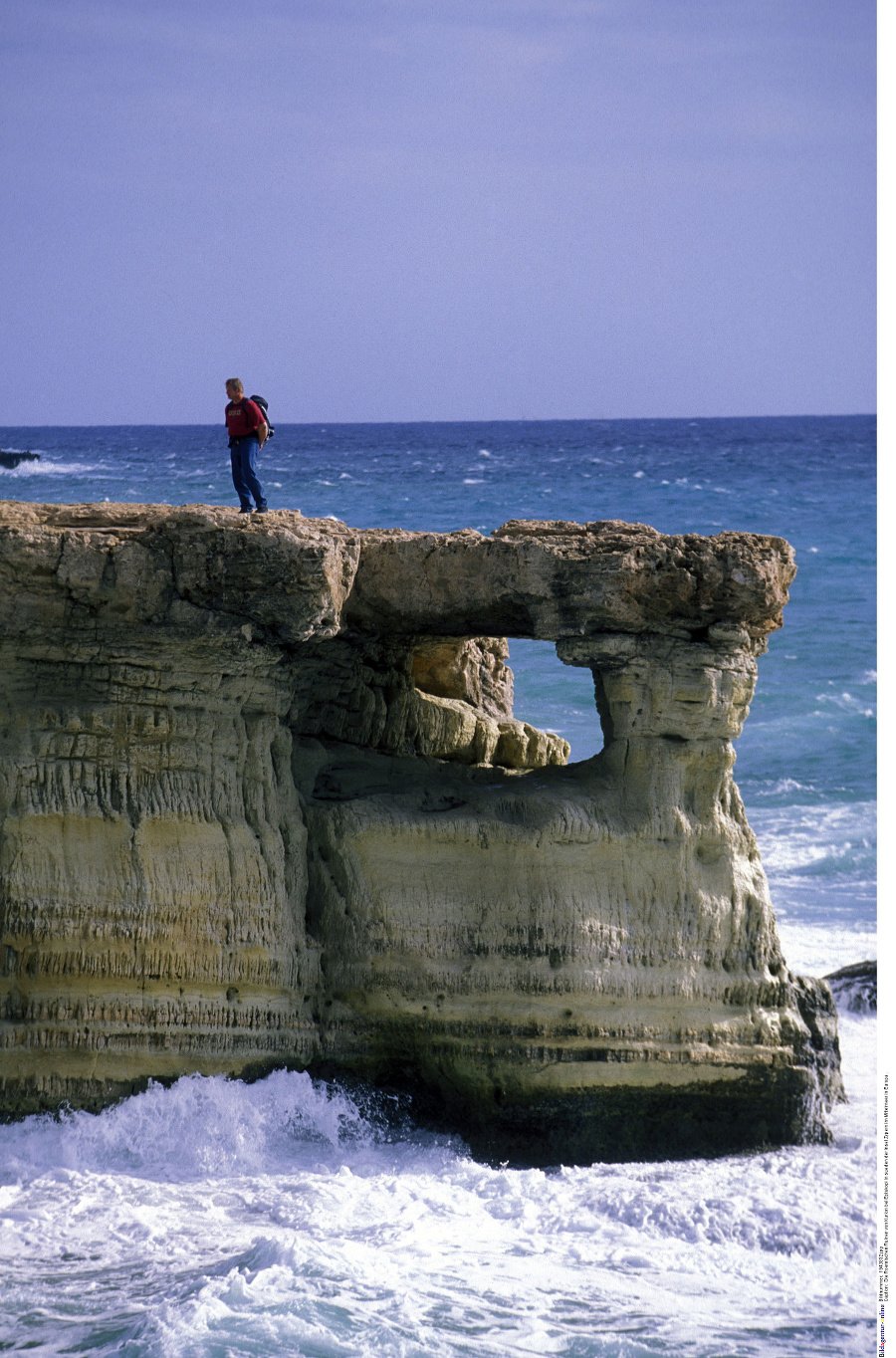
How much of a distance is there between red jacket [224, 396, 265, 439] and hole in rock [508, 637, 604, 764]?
7216 millimetres

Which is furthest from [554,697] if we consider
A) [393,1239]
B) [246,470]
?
[393,1239]

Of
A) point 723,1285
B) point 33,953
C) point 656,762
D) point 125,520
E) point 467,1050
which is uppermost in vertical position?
point 125,520

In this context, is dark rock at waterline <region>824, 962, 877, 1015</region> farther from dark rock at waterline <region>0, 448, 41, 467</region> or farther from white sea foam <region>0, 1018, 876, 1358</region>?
dark rock at waterline <region>0, 448, 41, 467</region>

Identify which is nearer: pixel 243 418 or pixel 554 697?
pixel 243 418

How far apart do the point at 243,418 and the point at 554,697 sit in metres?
9.25

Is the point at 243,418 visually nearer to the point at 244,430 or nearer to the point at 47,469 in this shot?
the point at 244,430

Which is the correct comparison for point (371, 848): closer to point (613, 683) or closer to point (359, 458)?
point (613, 683)

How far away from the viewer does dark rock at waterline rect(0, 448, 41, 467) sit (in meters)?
20.0

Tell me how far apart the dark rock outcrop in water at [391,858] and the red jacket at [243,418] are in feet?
2.49

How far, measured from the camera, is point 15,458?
20750 millimetres

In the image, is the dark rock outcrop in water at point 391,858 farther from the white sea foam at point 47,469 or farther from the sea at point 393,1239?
the white sea foam at point 47,469

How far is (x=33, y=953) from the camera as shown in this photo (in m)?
7.59

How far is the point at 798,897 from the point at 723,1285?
6.05m

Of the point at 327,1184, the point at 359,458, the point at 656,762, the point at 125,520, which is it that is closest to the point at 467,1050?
the point at 327,1184
